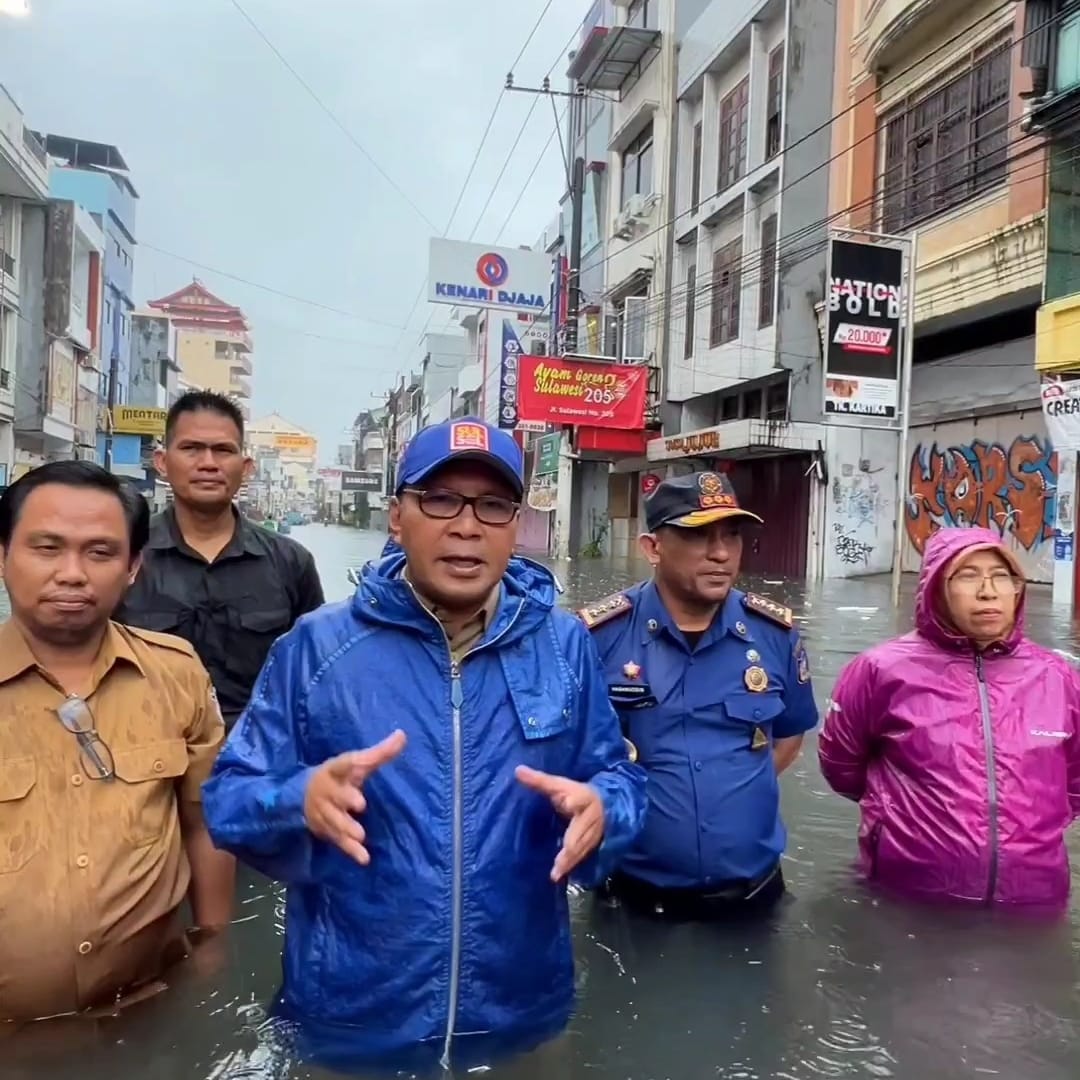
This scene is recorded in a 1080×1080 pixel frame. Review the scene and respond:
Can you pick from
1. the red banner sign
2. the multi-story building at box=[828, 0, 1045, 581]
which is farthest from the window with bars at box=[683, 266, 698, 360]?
the multi-story building at box=[828, 0, 1045, 581]

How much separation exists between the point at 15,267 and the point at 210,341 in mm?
69164

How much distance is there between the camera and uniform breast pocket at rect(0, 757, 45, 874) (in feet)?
7.27

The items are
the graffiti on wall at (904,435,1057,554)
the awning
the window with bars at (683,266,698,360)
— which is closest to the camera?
the graffiti on wall at (904,435,1057,554)

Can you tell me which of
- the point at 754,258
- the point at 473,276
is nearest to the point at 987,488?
the point at 754,258

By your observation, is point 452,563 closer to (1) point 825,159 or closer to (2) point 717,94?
(1) point 825,159

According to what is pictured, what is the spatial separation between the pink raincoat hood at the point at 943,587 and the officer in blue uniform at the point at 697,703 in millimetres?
489

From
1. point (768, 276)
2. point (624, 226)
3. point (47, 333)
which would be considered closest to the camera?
point (768, 276)

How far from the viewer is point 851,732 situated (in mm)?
3389

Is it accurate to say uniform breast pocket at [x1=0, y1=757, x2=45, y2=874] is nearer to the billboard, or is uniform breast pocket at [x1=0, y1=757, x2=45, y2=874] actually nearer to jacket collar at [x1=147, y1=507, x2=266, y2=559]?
jacket collar at [x1=147, y1=507, x2=266, y2=559]

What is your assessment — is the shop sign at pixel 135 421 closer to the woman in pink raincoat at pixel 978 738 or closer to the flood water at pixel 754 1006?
the flood water at pixel 754 1006

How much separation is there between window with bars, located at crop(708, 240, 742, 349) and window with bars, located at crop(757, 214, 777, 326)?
0.94 m

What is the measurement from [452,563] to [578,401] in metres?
23.6

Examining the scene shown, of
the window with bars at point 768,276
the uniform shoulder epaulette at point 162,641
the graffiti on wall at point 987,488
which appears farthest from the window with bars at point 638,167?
the uniform shoulder epaulette at point 162,641

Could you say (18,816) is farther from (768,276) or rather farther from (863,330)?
(768,276)
